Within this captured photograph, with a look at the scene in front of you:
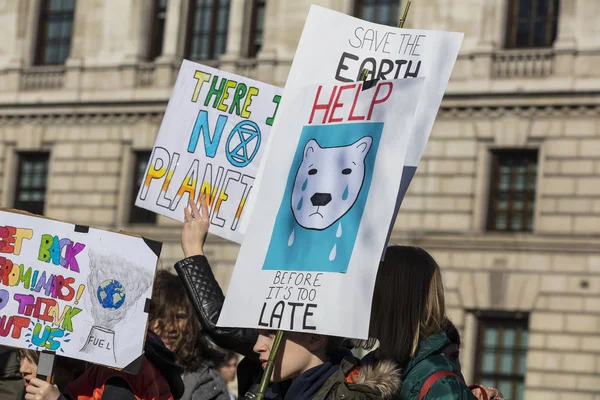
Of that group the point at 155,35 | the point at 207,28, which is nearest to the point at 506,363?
the point at 207,28

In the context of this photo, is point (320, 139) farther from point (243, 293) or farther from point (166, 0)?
point (166, 0)

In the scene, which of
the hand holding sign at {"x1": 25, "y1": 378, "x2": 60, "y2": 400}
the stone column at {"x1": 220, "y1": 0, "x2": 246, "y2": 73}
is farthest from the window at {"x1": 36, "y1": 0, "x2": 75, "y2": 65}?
the hand holding sign at {"x1": 25, "y1": 378, "x2": 60, "y2": 400}

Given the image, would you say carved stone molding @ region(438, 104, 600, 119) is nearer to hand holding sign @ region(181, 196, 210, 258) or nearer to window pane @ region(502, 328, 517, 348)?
window pane @ region(502, 328, 517, 348)

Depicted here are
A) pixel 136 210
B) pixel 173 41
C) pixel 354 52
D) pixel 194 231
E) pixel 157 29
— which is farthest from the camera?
pixel 157 29

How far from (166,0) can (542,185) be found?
9412 mm

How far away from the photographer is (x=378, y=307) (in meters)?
5.30

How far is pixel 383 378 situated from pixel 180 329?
210 centimetres

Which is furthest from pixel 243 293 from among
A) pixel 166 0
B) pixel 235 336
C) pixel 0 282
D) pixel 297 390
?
pixel 166 0

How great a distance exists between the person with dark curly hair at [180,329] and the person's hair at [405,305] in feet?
5.75

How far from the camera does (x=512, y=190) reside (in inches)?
1038

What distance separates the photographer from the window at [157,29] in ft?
102

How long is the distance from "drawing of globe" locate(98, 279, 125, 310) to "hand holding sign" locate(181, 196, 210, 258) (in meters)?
0.34

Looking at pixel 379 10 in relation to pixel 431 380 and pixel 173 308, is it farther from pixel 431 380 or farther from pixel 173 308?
pixel 431 380

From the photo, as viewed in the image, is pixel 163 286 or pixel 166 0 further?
pixel 166 0
